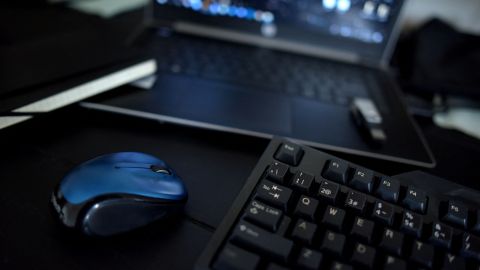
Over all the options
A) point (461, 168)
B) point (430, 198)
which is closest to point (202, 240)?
point (430, 198)

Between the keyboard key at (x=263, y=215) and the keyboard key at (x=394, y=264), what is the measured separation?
0.08m

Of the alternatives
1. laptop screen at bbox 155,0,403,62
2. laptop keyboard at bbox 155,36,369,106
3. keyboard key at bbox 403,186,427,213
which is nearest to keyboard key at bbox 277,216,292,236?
keyboard key at bbox 403,186,427,213

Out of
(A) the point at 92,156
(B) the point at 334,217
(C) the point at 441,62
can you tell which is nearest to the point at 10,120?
(A) the point at 92,156

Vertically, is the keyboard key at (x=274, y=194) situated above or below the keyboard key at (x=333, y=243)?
above

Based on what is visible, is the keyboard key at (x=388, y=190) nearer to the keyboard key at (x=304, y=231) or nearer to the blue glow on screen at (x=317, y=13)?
the keyboard key at (x=304, y=231)

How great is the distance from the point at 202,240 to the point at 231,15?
1.38 feet

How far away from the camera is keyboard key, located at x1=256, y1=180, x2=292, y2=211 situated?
32 centimetres

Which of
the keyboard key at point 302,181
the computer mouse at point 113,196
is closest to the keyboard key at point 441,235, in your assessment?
the keyboard key at point 302,181

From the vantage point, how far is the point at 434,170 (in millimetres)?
457

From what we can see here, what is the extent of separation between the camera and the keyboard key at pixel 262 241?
283mm

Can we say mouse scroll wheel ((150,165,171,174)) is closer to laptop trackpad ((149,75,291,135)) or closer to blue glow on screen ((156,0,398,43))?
laptop trackpad ((149,75,291,135))

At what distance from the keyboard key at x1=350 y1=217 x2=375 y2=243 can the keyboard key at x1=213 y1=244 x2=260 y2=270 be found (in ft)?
0.27

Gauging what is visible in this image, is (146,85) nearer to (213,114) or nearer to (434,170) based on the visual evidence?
(213,114)

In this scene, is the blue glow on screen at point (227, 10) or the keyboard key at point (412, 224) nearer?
the keyboard key at point (412, 224)
